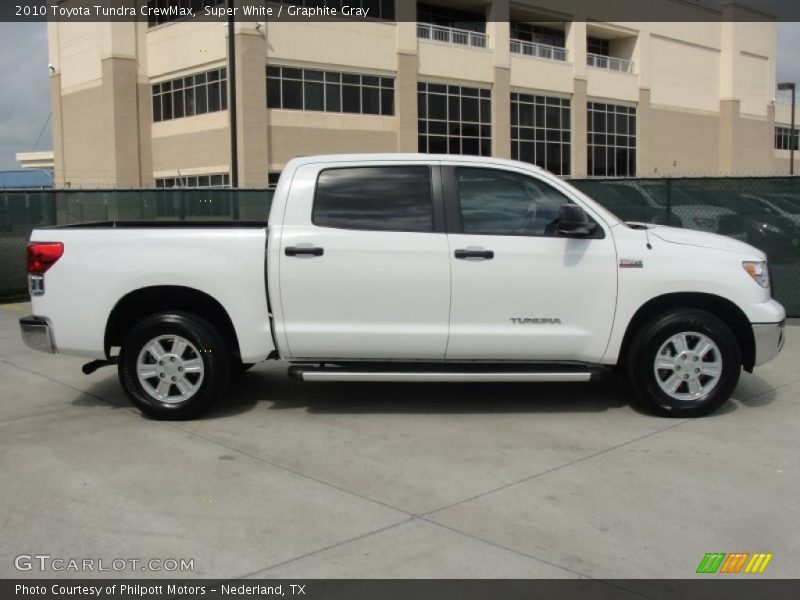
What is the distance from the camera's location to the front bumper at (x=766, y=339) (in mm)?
6391

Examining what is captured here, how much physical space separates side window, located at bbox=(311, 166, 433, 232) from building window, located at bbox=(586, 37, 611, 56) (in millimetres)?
48327

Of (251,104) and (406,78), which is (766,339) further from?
(406,78)

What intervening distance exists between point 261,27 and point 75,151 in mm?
13830

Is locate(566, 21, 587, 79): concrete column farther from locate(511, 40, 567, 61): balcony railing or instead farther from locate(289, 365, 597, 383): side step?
locate(289, 365, 597, 383): side step

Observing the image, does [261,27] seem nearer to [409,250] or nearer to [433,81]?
[433,81]

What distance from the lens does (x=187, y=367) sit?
646 cm

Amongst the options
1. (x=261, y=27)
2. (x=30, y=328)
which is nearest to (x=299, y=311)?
(x=30, y=328)

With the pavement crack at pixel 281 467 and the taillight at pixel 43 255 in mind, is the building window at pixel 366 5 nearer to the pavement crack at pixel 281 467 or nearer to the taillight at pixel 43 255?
the taillight at pixel 43 255

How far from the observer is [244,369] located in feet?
25.6

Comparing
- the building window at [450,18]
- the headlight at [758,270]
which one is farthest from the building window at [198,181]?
the headlight at [758,270]

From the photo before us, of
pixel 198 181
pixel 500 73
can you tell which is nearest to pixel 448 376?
pixel 198 181

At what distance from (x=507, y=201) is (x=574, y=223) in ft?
1.85

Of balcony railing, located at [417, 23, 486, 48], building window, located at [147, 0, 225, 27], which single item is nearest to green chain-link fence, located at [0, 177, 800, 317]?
building window, located at [147, 0, 225, 27]
